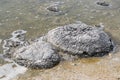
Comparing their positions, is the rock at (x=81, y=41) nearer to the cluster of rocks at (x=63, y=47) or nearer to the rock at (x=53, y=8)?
the cluster of rocks at (x=63, y=47)

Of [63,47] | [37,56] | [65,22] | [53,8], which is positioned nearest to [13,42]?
[37,56]

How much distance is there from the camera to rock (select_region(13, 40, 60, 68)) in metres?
13.8

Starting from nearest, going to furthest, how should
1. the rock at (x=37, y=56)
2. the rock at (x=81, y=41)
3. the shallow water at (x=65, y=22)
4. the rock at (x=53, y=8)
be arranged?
the shallow water at (x=65, y=22) → the rock at (x=37, y=56) → the rock at (x=81, y=41) → the rock at (x=53, y=8)

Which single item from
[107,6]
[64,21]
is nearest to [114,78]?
[64,21]

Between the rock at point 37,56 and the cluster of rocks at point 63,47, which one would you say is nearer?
the rock at point 37,56

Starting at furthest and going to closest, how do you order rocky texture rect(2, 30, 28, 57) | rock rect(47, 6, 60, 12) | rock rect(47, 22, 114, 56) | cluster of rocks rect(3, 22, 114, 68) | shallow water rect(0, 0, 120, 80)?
rock rect(47, 6, 60, 12)
rocky texture rect(2, 30, 28, 57)
rock rect(47, 22, 114, 56)
cluster of rocks rect(3, 22, 114, 68)
shallow water rect(0, 0, 120, 80)

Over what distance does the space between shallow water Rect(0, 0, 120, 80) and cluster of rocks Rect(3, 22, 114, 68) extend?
42cm

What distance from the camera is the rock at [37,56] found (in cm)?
1382

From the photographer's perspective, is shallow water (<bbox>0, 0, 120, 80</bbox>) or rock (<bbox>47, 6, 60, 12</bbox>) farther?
rock (<bbox>47, 6, 60, 12</bbox>)

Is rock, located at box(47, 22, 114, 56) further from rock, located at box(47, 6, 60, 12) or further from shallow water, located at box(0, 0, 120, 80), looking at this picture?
rock, located at box(47, 6, 60, 12)

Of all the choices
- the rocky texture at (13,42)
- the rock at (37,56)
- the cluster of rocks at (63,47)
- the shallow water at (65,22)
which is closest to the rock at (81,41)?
the cluster of rocks at (63,47)

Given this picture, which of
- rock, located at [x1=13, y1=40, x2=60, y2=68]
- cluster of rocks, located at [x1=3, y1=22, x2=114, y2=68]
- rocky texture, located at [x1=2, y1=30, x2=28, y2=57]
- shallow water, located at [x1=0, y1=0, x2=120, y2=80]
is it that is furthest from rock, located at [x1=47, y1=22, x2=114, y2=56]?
rocky texture, located at [x1=2, y1=30, x2=28, y2=57]

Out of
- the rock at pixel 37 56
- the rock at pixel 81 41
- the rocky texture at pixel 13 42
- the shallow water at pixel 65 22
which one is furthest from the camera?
the rocky texture at pixel 13 42

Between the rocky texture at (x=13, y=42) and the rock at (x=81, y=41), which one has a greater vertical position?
the rock at (x=81, y=41)
